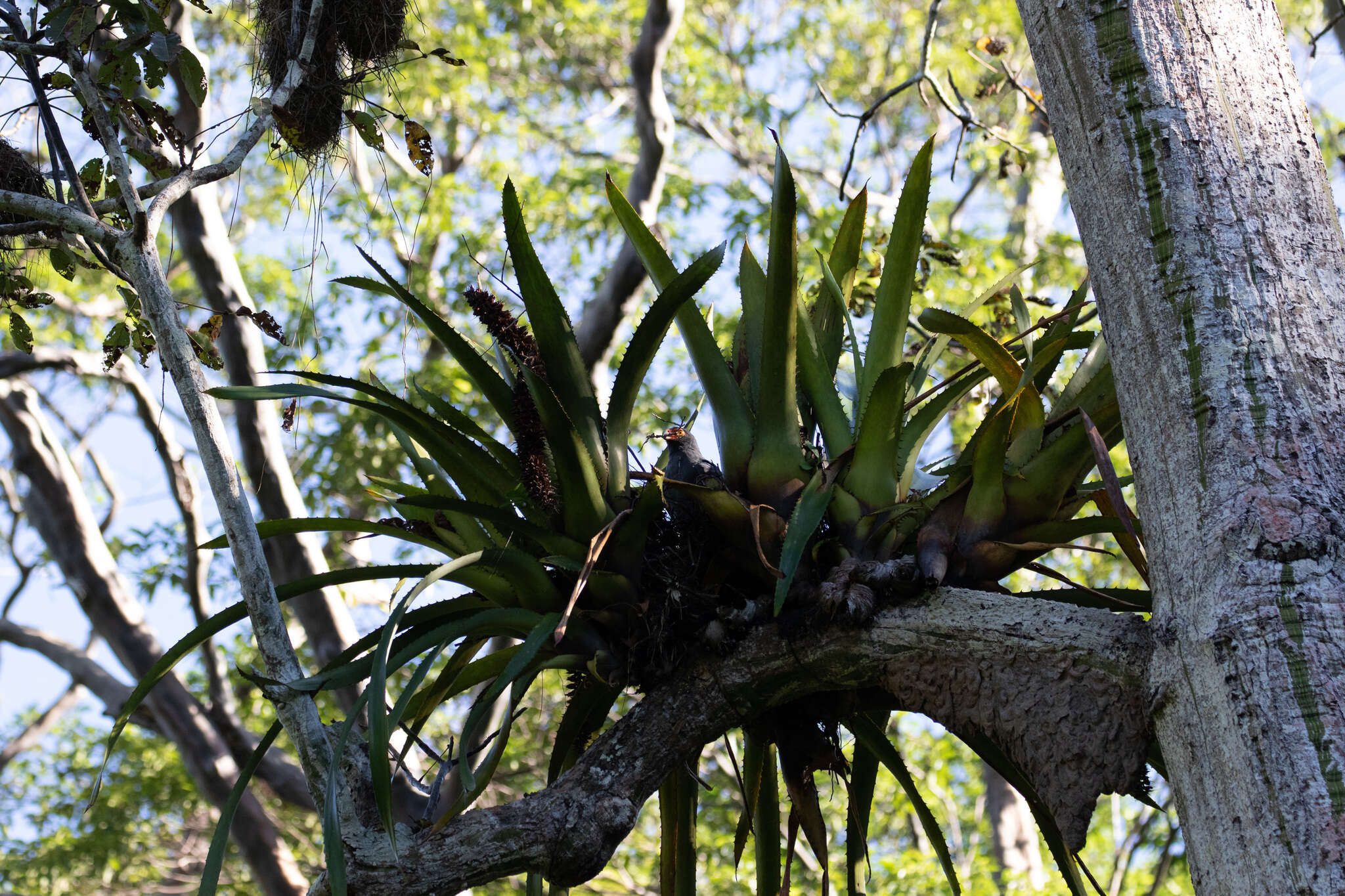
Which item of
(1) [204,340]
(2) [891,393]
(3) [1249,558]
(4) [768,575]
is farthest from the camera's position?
(1) [204,340]

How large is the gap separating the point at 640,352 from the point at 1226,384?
95 cm

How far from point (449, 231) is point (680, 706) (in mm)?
5733

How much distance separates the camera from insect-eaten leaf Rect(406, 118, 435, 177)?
2609 millimetres

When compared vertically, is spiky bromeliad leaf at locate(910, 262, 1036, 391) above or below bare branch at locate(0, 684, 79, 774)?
below

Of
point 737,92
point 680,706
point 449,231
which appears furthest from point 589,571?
point 737,92

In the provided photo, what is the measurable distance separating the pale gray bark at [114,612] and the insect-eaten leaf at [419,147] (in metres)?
3.27

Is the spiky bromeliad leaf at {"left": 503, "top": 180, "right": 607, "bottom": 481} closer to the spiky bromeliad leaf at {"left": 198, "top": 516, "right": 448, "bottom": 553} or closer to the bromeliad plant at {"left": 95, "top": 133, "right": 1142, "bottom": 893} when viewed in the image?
the bromeliad plant at {"left": 95, "top": 133, "right": 1142, "bottom": 893}

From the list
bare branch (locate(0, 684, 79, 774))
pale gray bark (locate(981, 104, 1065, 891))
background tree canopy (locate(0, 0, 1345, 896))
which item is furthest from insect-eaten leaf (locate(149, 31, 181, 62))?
bare branch (locate(0, 684, 79, 774))

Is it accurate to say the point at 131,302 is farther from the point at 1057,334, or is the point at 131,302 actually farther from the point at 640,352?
the point at 1057,334

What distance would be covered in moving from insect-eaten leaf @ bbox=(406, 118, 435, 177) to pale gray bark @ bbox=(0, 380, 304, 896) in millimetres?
3266

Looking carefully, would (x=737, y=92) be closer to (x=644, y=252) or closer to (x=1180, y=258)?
(x=644, y=252)

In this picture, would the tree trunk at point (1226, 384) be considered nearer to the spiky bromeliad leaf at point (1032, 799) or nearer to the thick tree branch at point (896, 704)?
the thick tree branch at point (896, 704)

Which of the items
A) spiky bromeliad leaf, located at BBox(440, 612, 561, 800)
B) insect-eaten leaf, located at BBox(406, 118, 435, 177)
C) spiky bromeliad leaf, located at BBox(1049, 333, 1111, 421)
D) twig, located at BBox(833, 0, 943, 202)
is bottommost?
spiky bromeliad leaf, located at BBox(440, 612, 561, 800)

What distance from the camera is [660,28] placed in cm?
567
